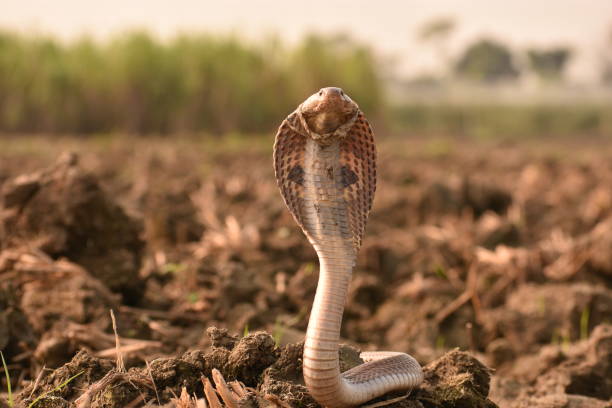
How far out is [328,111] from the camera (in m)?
2.29

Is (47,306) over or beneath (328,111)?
beneath

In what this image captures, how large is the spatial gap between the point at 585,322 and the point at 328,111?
3.53 m

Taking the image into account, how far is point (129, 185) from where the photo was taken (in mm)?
9438

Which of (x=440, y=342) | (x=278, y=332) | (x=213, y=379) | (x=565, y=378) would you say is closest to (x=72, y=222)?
(x=278, y=332)

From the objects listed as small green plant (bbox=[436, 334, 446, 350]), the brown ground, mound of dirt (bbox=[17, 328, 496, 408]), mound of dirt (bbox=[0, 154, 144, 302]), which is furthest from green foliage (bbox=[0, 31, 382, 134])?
mound of dirt (bbox=[17, 328, 496, 408])

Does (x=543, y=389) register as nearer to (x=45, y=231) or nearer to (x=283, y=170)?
(x=283, y=170)

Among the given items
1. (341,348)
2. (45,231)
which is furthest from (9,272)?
(341,348)

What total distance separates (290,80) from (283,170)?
1037 inches

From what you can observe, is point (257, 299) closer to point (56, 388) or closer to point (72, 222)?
point (72, 222)

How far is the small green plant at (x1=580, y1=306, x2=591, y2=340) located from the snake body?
9.72 feet

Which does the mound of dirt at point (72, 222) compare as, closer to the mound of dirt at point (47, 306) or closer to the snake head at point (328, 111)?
the mound of dirt at point (47, 306)

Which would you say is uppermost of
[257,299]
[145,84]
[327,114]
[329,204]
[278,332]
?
[327,114]

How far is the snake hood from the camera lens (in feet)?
7.45

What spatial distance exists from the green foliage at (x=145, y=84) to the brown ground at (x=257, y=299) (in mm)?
17230
